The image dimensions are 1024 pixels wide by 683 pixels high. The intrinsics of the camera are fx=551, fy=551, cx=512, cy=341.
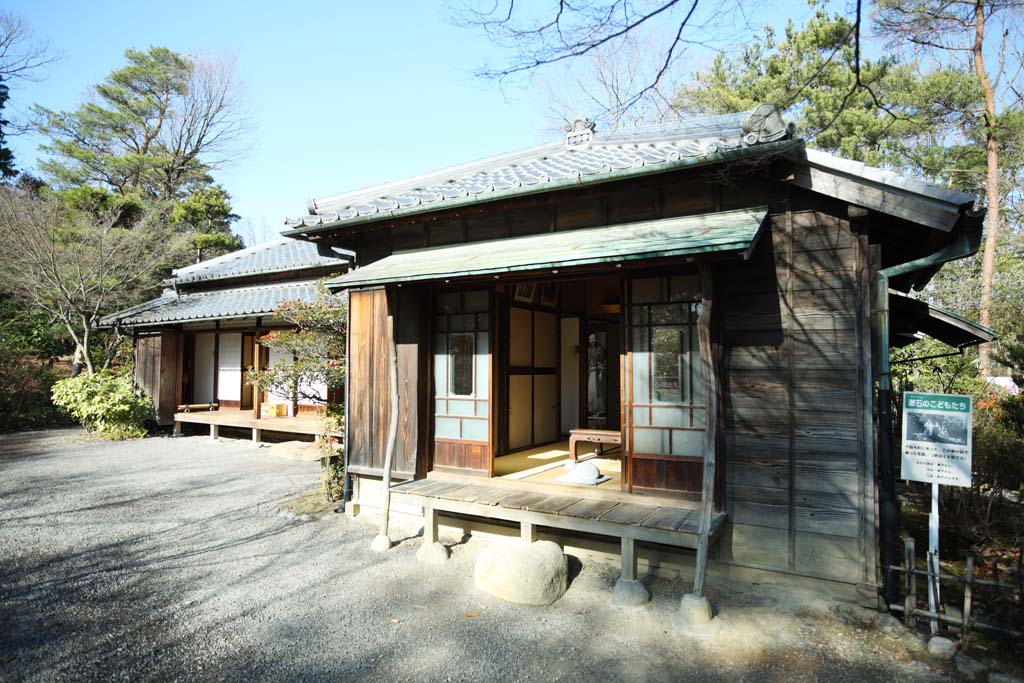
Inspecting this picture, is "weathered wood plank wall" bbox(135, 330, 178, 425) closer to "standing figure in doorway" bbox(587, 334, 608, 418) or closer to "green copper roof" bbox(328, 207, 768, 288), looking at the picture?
"green copper roof" bbox(328, 207, 768, 288)

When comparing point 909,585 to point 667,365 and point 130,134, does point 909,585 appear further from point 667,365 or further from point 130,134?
A: point 130,134

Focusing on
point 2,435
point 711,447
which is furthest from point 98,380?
point 711,447

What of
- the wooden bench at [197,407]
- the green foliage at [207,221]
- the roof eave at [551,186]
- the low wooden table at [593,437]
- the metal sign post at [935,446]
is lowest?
the wooden bench at [197,407]

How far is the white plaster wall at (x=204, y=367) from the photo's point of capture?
613 inches

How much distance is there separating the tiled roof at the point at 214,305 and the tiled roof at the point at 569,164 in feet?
18.1

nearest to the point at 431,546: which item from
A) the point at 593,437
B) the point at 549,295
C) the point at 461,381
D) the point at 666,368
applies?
the point at 461,381

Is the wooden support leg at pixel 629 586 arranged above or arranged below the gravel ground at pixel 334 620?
above

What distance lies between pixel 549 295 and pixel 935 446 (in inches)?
234

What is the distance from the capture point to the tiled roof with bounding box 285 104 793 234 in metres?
4.47

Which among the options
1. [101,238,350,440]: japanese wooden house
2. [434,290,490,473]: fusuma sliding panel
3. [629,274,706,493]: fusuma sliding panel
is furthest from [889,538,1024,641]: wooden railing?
[101,238,350,440]: japanese wooden house

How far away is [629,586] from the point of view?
449 cm

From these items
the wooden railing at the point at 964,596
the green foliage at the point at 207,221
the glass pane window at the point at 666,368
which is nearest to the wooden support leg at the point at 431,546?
the glass pane window at the point at 666,368

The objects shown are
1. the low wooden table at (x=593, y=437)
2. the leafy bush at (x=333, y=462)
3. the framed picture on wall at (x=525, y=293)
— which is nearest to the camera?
the low wooden table at (x=593, y=437)

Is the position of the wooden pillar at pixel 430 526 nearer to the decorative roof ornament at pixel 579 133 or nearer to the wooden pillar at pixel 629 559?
the wooden pillar at pixel 629 559
